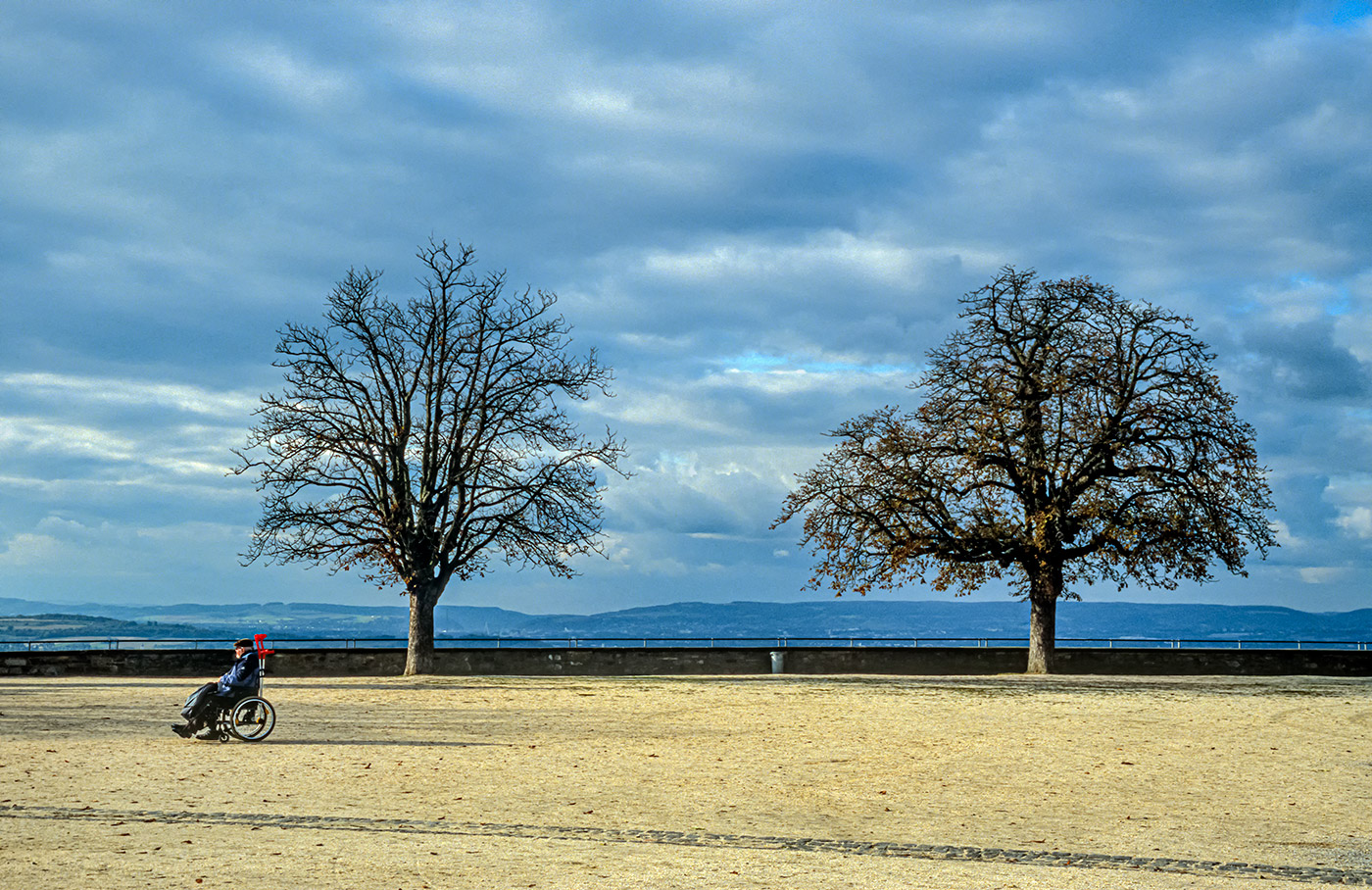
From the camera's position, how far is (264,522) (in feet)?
109

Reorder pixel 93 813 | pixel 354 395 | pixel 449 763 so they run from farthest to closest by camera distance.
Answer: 1. pixel 354 395
2. pixel 449 763
3. pixel 93 813

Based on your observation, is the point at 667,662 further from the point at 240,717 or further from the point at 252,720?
the point at 240,717

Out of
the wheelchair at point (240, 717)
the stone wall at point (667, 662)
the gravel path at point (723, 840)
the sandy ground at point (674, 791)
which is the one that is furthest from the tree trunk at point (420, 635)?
the gravel path at point (723, 840)

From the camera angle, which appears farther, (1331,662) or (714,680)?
(1331,662)

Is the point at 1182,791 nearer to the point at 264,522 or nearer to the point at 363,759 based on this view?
the point at 363,759

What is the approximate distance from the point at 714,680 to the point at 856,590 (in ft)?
17.0

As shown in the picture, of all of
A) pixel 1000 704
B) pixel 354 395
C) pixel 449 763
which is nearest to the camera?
pixel 449 763

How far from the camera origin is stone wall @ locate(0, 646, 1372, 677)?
118 feet

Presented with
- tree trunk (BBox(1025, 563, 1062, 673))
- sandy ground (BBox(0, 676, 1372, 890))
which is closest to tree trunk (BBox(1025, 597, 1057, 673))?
tree trunk (BBox(1025, 563, 1062, 673))

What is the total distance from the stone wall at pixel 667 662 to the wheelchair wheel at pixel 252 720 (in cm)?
1739

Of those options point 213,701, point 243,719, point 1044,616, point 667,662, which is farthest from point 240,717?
point 1044,616

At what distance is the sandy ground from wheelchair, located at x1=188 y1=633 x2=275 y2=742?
0.96 feet

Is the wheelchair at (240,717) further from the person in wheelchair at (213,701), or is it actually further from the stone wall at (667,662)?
the stone wall at (667,662)

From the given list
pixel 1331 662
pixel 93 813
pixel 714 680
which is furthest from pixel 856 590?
pixel 93 813
